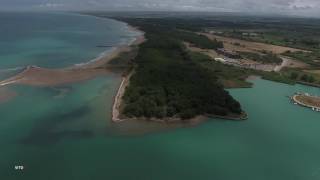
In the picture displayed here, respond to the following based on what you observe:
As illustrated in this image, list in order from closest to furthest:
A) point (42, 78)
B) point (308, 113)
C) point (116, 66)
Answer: point (308, 113), point (42, 78), point (116, 66)

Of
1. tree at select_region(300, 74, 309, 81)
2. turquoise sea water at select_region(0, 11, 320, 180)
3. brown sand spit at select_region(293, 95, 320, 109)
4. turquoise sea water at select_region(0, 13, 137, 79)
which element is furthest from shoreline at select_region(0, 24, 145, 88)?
tree at select_region(300, 74, 309, 81)

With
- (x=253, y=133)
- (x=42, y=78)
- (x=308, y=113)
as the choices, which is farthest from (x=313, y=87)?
(x=42, y=78)

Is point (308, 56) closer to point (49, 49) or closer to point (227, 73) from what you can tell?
point (227, 73)

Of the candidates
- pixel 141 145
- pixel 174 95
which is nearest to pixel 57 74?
pixel 174 95

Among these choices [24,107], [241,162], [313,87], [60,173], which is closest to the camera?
[60,173]

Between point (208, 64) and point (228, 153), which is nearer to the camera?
point (228, 153)

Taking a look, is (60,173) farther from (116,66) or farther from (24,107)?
(116,66)

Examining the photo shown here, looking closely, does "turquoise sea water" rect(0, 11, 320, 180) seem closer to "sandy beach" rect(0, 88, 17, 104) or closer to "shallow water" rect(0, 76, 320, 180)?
"shallow water" rect(0, 76, 320, 180)

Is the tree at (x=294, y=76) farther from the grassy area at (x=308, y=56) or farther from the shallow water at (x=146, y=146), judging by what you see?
the shallow water at (x=146, y=146)
